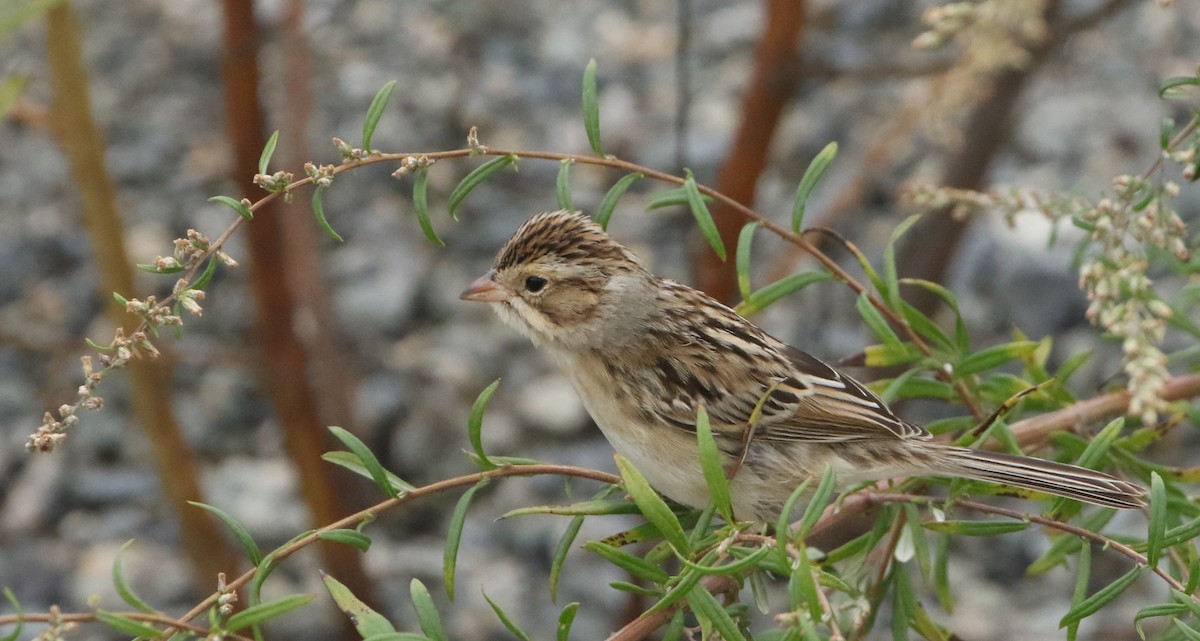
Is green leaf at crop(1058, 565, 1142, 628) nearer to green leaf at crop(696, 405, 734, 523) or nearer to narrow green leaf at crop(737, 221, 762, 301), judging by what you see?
green leaf at crop(696, 405, 734, 523)

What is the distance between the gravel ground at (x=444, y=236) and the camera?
4773 millimetres

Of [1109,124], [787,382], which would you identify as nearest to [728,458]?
[787,382]

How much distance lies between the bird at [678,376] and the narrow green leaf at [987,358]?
21 centimetres

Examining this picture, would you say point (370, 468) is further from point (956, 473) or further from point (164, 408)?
point (164, 408)

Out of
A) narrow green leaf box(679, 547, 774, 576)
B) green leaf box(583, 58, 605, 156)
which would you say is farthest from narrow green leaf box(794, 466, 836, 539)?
green leaf box(583, 58, 605, 156)

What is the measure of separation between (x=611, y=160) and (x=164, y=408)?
229 cm

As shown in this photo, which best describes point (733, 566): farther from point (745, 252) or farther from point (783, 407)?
point (783, 407)

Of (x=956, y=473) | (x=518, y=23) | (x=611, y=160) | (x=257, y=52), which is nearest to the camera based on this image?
(x=611, y=160)

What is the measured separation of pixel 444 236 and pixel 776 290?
3.73 m

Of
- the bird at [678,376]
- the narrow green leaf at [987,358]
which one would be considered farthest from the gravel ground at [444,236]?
the narrow green leaf at [987,358]

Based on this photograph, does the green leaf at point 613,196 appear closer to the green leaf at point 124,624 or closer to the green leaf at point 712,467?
the green leaf at point 712,467

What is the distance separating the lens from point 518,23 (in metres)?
6.62

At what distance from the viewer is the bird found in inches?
93.7

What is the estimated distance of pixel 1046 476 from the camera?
1.98 metres
